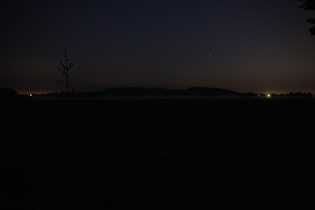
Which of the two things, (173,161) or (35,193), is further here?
(173,161)

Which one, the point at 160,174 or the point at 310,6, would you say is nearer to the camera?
the point at 160,174

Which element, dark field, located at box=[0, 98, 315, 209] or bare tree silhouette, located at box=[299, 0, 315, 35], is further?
bare tree silhouette, located at box=[299, 0, 315, 35]

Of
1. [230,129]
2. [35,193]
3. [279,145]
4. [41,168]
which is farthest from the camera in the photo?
[230,129]

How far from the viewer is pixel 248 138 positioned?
32.1 ft

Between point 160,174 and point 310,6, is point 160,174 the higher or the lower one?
the lower one

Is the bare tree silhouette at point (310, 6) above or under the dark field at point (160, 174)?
above

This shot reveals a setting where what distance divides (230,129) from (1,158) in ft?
29.8

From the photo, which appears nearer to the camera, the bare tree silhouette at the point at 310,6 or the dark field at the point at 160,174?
the dark field at the point at 160,174

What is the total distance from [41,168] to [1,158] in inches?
68.9

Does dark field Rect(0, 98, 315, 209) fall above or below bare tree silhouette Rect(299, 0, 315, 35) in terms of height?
below

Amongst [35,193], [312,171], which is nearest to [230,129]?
[312,171]

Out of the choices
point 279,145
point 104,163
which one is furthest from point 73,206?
point 279,145

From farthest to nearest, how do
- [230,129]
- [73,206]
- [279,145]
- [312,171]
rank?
[230,129]
[279,145]
[312,171]
[73,206]

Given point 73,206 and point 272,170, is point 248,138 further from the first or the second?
point 73,206
